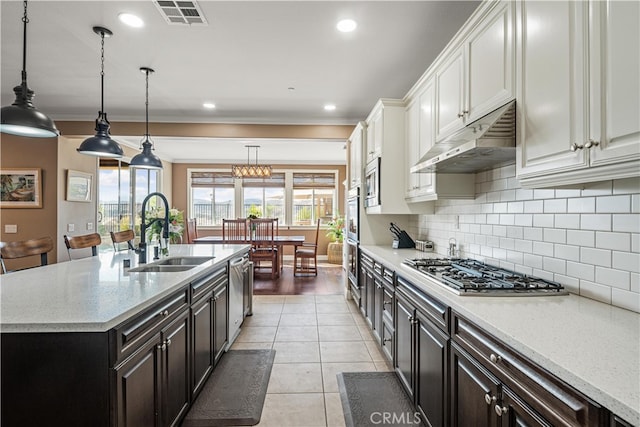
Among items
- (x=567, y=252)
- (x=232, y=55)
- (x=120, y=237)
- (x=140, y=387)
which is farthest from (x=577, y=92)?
(x=120, y=237)

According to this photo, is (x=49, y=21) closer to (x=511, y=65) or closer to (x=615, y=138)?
(x=511, y=65)

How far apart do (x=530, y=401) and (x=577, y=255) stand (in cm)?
91

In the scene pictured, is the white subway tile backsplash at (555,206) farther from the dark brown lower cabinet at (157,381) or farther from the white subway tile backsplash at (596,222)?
the dark brown lower cabinet at (157,381)

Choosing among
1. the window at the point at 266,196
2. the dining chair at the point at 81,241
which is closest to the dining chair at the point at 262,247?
the window at the point at 266,196

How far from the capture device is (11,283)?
1.74 meters

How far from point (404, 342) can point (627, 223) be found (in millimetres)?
1354

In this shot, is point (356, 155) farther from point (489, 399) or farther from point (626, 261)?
point (489, 399)

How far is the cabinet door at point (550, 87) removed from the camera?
1.17 meters

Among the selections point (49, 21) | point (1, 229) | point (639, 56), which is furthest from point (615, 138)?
point (1, 229)

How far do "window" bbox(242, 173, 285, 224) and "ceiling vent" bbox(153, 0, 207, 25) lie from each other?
6169 mm

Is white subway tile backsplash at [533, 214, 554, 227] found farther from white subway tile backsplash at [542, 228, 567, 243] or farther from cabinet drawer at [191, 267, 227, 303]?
cabinet drawer at [191, 267, 227, 303]

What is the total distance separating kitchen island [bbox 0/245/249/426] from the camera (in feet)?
3.89

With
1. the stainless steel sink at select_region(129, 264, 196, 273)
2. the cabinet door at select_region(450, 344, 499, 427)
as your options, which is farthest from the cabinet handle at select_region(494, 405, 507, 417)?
the stainless steel sink at select_region(129, 264, 196, 273)

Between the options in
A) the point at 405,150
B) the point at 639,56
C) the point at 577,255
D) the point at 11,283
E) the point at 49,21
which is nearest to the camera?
the point at 639,56
